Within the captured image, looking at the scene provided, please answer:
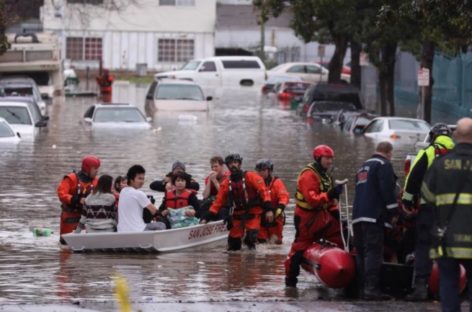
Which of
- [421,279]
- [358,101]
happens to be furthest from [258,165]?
[358,101]

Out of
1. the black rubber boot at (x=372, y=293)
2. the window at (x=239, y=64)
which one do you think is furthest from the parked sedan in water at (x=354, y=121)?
the black rubber boot at (x=372, y=293)

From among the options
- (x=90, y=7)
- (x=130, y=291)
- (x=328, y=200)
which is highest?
(x=90, y=7)

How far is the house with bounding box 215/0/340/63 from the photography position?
89.6 meters

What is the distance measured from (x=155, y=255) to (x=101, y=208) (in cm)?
91

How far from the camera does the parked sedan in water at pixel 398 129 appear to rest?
1549 inches

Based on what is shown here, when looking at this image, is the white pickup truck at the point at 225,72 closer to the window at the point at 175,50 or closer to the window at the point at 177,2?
the window at the point at 175,50

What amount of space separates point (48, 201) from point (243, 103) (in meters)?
39.1

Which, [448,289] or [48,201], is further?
[48,201]

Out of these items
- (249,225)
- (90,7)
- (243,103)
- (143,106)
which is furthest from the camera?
(90,7)

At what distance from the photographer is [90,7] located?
3339 inches

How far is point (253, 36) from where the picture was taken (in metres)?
90.7

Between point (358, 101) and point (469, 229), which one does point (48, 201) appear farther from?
point (358, 101)

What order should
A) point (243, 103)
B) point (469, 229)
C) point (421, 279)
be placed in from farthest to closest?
point (243, 103) → point (421, 279) → point (469, 229)

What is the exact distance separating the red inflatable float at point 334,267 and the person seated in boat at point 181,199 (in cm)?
461
